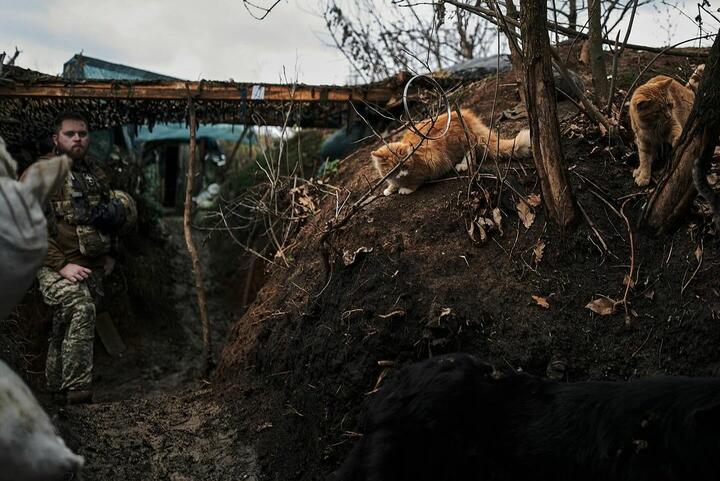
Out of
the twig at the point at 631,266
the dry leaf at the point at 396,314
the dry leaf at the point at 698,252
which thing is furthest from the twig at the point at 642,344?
the dry leaf at the point at 396,314

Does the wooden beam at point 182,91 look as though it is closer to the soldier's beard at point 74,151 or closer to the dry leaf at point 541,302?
the soldier's beard at point 74,151

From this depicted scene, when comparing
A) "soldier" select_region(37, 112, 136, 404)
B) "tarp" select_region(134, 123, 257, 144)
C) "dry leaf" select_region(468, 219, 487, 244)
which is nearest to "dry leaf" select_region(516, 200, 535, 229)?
"dry leaf" select_region(468, 219, 487, 244)

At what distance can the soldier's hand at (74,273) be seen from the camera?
22.2 feet

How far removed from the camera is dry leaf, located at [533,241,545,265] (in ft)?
17.9

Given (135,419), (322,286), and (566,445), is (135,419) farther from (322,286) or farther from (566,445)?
(566,445)

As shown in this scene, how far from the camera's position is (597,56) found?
284 inches

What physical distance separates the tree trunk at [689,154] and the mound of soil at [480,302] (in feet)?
0.43

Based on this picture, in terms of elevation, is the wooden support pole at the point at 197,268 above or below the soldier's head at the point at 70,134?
below

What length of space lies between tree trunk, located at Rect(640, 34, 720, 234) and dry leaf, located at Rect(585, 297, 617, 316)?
64cm

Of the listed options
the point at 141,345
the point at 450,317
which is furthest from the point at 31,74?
the point at 450,317

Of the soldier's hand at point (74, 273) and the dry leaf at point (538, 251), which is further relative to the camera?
the soldier's hand at point (74, 273)

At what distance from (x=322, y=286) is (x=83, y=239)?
2334mm

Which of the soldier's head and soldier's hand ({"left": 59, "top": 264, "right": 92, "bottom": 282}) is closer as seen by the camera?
soldier's hand ({"left": 59, "top": 264, "right": 92, "bottom": 282})

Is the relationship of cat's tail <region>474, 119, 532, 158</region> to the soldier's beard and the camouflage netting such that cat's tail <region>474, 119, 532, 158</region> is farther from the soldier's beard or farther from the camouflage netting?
the soldier's beard
